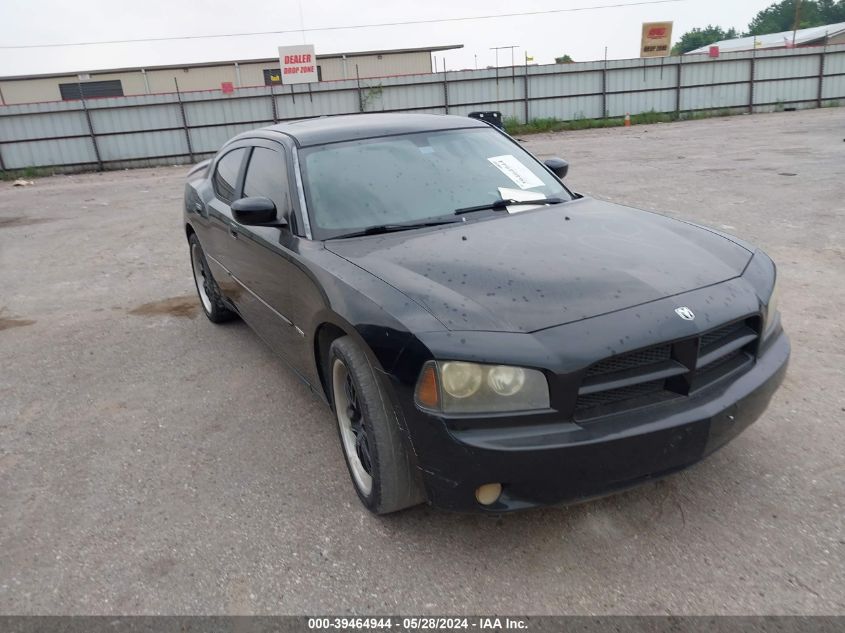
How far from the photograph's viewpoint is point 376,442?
2420mm

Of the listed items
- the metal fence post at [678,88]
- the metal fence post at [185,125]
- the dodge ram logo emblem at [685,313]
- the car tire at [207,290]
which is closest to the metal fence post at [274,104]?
the metal fence post at [185,125]

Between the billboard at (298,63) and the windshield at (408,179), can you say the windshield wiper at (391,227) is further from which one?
the billboard at (298,63)

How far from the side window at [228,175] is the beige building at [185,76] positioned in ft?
103

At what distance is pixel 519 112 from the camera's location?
25.6 meters

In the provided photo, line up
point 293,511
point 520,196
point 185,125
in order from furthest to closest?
point 185,125 → point 520,196 → point 293,511

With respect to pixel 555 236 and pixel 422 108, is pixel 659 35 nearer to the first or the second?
pixel 422 108

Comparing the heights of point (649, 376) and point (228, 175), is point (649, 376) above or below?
below

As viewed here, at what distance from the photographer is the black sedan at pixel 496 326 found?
7.06 feet

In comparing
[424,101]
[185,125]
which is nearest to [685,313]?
[185,125]

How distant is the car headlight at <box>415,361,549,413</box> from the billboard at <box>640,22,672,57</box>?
106ft

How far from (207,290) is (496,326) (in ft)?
12.1

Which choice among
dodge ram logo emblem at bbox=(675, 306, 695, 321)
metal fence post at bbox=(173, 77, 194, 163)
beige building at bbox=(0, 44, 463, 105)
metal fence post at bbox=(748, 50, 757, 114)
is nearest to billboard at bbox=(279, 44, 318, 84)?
metal fence post at bbox=(173, 77, 194, 163)

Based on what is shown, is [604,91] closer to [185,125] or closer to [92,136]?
[185,125]

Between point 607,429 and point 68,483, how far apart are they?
255 cm
